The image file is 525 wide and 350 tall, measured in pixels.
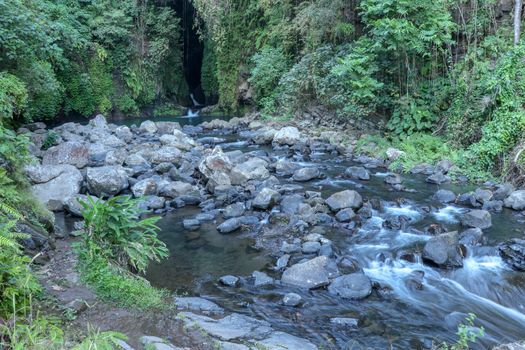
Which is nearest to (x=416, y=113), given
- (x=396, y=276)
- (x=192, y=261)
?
(x=396, y=276)

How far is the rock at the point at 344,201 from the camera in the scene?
814 cm

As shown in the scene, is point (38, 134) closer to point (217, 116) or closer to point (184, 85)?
point (217, 116)

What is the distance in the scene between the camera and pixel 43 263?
4.61 m

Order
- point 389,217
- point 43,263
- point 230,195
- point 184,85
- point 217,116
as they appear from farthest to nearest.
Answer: point 184,85
point 217,116
point 230,195
point 389,217
point 43,263

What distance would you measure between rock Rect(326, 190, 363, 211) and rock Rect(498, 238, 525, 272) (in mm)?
2500

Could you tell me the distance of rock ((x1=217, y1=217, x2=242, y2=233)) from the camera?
7480mm

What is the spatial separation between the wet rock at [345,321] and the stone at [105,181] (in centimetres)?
599

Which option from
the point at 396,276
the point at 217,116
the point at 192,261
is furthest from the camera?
the point at 217,116

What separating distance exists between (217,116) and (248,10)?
5506 mm

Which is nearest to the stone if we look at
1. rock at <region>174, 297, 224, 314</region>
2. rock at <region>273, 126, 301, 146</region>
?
rock at <region>174, 297, 224, 314</region>

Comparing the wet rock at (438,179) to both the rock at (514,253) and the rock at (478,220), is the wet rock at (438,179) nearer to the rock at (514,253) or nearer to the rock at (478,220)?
the rock at (478,220)

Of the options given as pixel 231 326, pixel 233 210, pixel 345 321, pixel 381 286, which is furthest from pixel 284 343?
pixel 233 210

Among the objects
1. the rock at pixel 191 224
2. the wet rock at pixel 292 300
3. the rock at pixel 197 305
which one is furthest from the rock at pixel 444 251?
the rock at pixel 191 224

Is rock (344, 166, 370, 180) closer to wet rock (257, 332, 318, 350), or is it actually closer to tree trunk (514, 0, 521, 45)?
tree trunk (514, 0, 521, 45)
